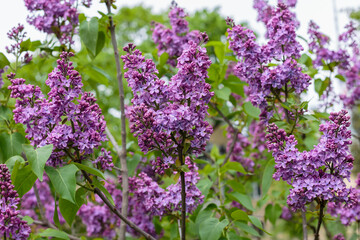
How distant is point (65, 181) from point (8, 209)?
326mm

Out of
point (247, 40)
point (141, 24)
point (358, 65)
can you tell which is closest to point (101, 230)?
point (247, 40)

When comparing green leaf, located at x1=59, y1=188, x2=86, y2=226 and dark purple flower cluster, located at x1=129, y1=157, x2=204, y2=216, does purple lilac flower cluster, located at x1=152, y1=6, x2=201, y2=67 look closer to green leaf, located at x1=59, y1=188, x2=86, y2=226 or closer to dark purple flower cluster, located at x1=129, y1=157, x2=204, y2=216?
dark purple flower cluster, located at x1=129, y1=157, x2=204, y2=216

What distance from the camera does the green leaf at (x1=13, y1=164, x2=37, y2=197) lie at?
1795 millimetres

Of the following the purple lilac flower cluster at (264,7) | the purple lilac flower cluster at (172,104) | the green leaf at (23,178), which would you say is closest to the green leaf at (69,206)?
the green leaf at (23,178)

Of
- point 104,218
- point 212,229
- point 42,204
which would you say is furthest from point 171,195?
point 42,204

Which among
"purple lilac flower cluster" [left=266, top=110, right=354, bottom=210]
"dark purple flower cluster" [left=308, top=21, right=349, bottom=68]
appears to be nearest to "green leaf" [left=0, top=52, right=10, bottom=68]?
"purple lilac flower cluster" [left=266, top=110, right=354, bottom=210]

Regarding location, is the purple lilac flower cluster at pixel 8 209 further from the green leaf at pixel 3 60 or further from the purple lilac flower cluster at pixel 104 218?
the purple lilac flower cluster at pixel 104 218

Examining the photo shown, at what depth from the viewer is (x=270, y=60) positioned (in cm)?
226

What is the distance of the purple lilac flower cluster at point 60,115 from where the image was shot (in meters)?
1.76

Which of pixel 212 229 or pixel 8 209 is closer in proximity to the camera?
pixel 8 209

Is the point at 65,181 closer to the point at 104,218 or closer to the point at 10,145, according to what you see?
the point at 10,145

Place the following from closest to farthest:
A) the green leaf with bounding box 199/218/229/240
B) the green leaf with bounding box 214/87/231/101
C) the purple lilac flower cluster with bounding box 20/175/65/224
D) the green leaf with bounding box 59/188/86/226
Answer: the green leaf with bounding box 59/188/86/226 < the green leaf with bounding box 199/218/229/240 < the green leaf with bounding box 214/87/231/101 < the purple lilac flower cluster with bounding box 20/175/65/224

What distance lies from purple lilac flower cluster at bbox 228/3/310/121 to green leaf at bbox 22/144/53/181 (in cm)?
111

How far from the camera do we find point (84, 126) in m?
→ 1.85
